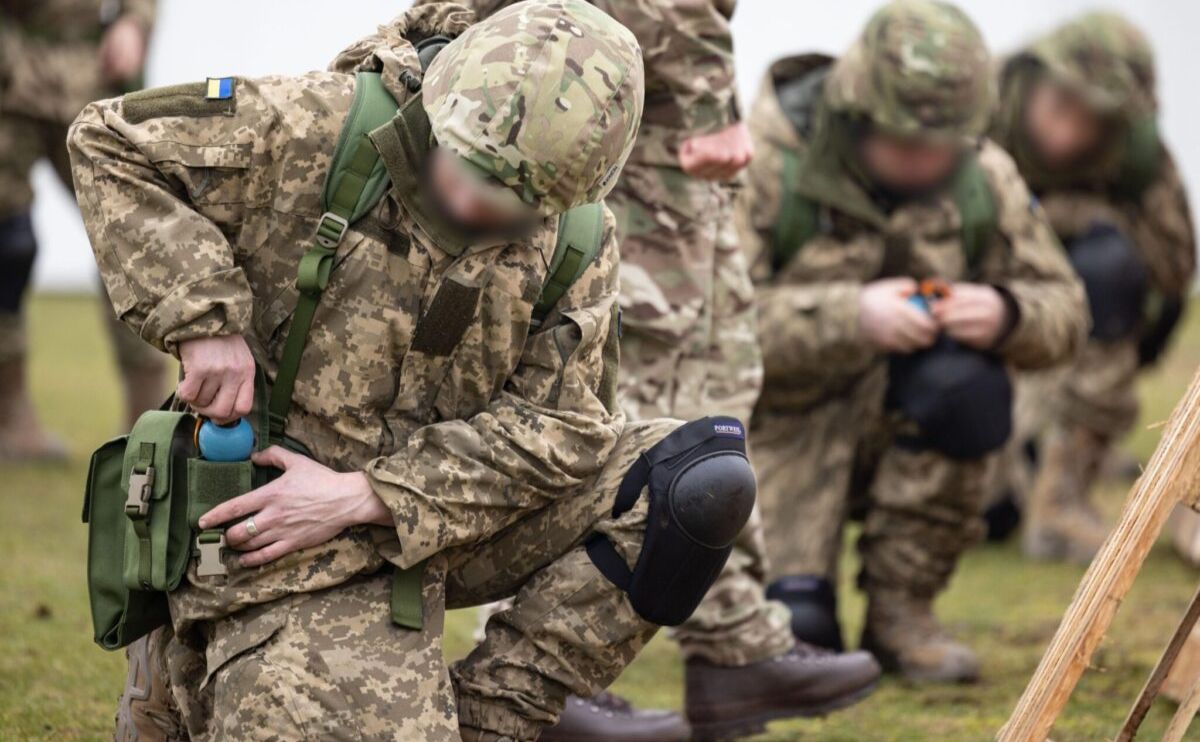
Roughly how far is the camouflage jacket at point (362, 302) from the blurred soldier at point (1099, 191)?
10.6 feet

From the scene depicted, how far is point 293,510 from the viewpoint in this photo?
2.68 metres

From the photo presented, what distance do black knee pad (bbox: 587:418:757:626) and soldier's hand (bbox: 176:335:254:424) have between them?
653mm

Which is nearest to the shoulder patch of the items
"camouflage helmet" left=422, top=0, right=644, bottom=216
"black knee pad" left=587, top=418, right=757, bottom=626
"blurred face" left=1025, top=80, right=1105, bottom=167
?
"camouflage helmet" left=422, top=0, right=644, bottom=216

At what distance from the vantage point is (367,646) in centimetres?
271

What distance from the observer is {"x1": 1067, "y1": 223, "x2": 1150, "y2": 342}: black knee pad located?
5.59m

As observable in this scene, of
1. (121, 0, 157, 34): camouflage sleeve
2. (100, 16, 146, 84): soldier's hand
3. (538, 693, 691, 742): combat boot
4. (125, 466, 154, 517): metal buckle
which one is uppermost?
(125, 466, 154, 517): metal buckle

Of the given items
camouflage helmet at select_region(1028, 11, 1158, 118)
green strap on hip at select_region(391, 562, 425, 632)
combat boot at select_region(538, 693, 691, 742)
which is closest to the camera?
green strap on hip at select_region(391, 562, 425, 632)

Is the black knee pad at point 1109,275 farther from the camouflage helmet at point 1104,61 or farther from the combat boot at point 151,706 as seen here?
the combat boot at point 151,706

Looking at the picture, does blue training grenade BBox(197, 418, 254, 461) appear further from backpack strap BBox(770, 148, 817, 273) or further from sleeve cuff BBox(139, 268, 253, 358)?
backpack strap BBox(770, 148, 817, 273)

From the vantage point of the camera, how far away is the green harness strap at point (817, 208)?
14.1 feet

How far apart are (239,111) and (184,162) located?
0.11 meters

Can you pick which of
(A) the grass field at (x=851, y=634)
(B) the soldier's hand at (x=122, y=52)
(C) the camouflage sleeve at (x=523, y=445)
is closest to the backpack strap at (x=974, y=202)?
(A) the grass field at (x=851, y=634)

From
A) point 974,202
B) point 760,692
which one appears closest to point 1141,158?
point 974,202

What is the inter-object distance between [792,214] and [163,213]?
6.71 ft
